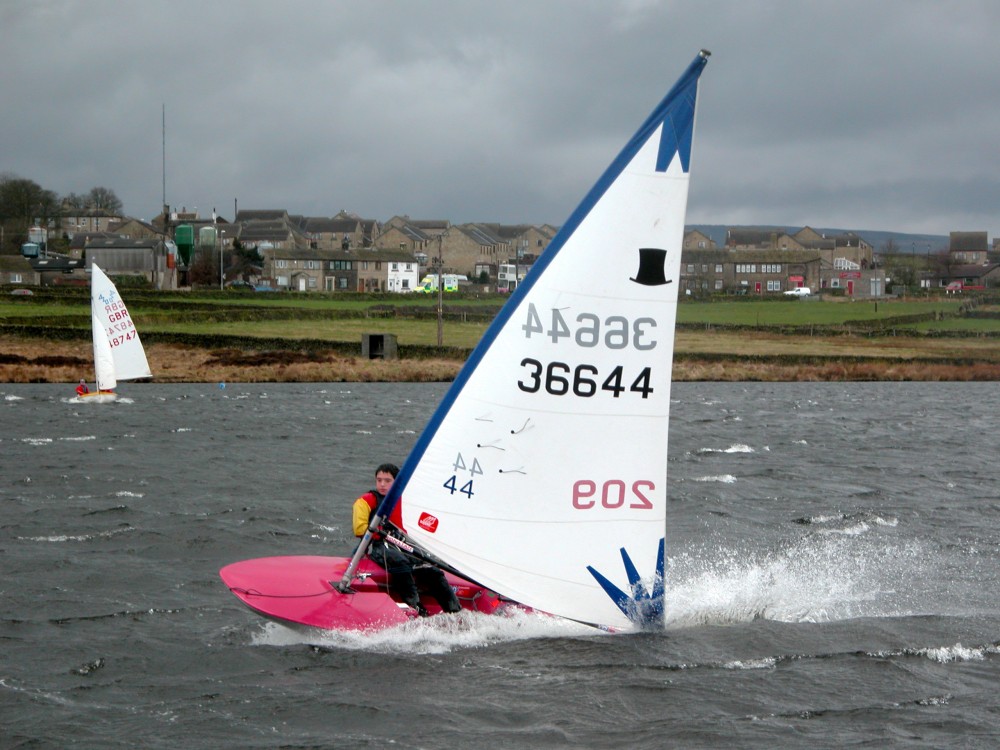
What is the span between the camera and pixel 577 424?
12547 mm

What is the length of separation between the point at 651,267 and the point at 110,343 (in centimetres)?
4410

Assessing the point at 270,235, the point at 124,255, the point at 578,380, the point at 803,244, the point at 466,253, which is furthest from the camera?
the point at 803,244

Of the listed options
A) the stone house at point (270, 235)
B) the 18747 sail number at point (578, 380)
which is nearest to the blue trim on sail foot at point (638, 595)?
the 18747 sail number at point (578, 380)

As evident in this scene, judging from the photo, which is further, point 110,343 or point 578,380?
point 110,343

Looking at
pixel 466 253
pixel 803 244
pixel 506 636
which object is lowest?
pixel 506 636

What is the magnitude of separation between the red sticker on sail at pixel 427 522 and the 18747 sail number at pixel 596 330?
2.16m

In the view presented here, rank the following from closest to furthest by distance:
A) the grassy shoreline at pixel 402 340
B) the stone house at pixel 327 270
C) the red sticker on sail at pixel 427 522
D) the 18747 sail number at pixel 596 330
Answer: the 18747 sail number at pixel 596 330 < the red sticker on sail at pixel 427 522 < the grassy shoreline at pixel 402 340 < the stone house at pixel 327 270

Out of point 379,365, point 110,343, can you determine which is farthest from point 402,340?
point 110,343

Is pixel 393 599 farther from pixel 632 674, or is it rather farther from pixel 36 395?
pixel 36 395

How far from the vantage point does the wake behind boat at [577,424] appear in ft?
39.0

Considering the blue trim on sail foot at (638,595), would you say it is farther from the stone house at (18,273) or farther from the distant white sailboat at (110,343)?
the stone house at (18,273)

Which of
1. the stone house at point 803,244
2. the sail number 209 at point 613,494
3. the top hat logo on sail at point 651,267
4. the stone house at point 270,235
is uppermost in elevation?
the stone house at point 803,244

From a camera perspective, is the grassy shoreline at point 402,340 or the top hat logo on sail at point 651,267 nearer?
the top hat logo on sail at point 651,267

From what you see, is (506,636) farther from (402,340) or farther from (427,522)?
(402,340)
